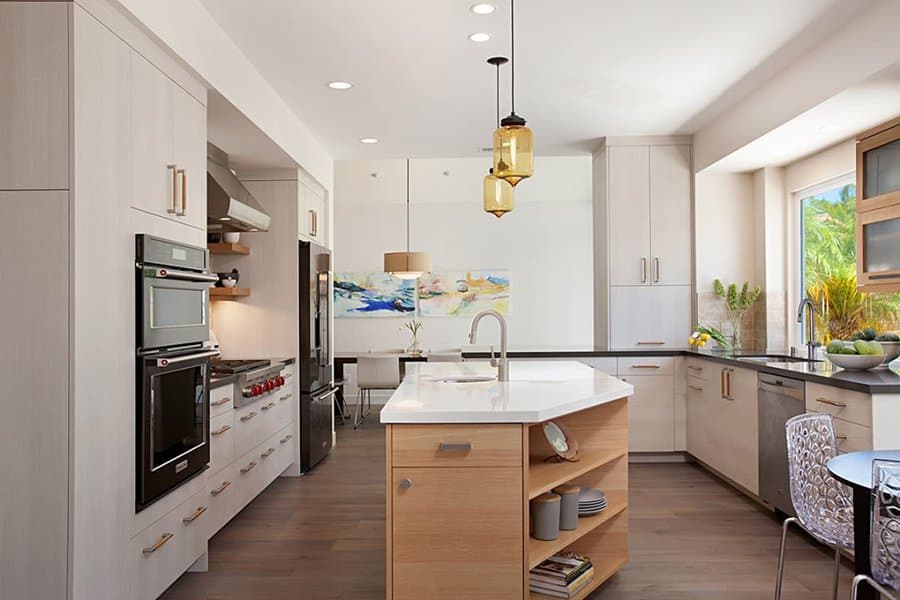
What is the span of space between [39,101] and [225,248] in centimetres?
275

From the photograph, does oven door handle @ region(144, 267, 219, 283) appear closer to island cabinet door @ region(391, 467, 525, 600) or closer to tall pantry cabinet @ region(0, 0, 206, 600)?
tall pantry cabinet @ region(0, 0, 206, 600)

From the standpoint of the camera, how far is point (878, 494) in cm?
184

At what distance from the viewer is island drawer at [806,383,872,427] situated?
3146mm

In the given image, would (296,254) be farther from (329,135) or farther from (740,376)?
(740,376)

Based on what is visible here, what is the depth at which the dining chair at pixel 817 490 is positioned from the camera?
2.47 m

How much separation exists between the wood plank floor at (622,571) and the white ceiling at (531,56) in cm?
256

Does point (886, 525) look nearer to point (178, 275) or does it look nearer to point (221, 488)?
point (178, 275)

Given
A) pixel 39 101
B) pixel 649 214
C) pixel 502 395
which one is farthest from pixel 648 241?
pixel 39 101

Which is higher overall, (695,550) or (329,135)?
(329,135)

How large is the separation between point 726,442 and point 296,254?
3209 millimetres

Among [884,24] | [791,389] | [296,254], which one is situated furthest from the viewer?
[296,254]

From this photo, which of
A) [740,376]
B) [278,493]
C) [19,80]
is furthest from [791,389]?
[19,80]

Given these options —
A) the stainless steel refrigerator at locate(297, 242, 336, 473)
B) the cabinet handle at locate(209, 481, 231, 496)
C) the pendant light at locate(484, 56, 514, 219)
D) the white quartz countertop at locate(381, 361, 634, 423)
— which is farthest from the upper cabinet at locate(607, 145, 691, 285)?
the cabinet handle at locate(209, 481, 231, 496)

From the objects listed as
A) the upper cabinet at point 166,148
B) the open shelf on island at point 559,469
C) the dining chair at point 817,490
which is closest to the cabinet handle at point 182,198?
the upper cabinet at point 166,148
